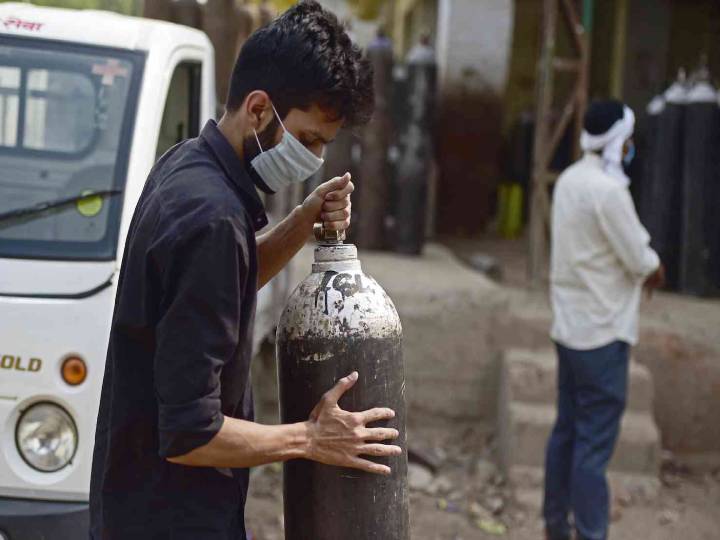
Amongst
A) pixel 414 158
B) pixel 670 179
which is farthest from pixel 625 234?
pixel 414 158

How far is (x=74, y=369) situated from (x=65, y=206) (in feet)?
1.99

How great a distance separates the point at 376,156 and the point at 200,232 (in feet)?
22.5

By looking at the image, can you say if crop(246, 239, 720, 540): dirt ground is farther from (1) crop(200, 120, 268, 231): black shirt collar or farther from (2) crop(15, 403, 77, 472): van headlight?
(1) crop(200, 120, 268, 231): black shirt collar

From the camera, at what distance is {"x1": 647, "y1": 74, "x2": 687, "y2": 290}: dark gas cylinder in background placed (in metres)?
7.48

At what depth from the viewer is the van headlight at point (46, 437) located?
2865 millimetres

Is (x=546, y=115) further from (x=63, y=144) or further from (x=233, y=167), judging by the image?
(x=233, y=167)

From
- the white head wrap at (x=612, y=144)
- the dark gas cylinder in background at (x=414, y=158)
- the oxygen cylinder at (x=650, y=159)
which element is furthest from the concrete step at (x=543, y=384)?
the dark gas cylinder in background at (x=414, y=158)

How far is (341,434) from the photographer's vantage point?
1968mm

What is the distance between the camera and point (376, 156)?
8.50 metres

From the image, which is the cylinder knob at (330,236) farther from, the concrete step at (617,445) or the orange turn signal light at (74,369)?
the concrete step at (617,445)

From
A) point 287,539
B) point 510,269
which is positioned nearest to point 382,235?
point 510,269

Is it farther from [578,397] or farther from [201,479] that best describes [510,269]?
[201,479]

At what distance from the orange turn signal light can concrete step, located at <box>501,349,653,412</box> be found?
331 centimetres

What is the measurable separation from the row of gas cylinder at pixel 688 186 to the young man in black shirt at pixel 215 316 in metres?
5.85
